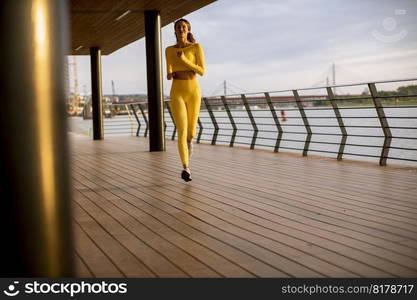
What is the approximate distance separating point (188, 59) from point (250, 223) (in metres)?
2.48

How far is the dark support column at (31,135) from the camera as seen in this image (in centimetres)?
155

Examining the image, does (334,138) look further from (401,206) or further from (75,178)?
(401,206)

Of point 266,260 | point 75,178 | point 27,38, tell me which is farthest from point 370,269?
point 75,178

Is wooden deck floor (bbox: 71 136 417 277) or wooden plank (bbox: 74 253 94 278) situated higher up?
wooden plank (bbox: 74 253 94 278)

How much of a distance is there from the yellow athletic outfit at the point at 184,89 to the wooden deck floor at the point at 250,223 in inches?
20.9

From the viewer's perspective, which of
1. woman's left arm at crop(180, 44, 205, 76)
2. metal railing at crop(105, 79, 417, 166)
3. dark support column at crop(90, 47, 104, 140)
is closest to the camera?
woman's left arm at crop(180, 44, 205, 76)

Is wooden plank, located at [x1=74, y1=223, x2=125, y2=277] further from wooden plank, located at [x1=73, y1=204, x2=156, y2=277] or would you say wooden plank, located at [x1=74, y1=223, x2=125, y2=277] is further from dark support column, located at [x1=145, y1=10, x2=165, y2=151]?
dark support column, located at [x1=145, y1=10, x2=165, y2=151]

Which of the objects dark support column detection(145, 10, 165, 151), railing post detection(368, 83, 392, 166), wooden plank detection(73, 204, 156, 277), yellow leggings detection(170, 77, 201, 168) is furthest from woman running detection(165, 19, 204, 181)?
dark support column detection(145, 10, 165, 151)

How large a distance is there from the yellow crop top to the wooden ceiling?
4144 millimetres

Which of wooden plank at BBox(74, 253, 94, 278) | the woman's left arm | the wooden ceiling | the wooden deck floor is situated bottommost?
the wooden deck floor

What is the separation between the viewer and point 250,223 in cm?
353

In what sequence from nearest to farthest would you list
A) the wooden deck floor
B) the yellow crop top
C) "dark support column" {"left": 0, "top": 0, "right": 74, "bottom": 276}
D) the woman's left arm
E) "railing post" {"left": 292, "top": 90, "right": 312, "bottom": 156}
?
"dark support column" {"left": 0, "top": 0, "right": 74, "bottom": 276}
the wooden deck floor
the woman's left arm
the yellow crop top
"railing post" {"left": 292, "top": 90, "right": 312, "bottom": 156}

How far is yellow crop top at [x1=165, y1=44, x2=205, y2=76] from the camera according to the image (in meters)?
5.48

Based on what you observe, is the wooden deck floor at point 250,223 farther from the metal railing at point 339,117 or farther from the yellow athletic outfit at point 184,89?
the metal railing at point 339,117
